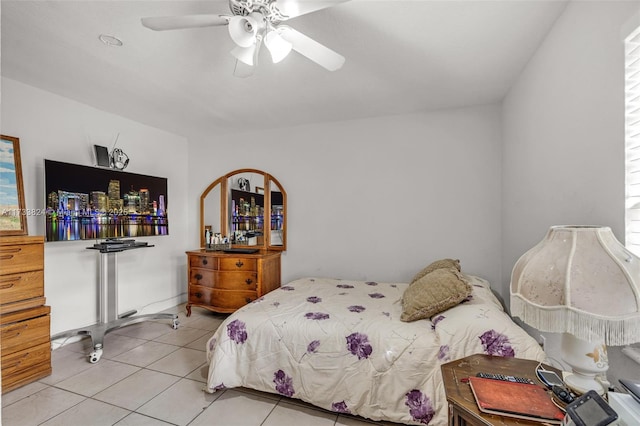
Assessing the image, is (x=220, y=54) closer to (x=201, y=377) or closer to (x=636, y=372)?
(x=201, y=377)

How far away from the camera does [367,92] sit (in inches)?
109

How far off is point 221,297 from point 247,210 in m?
1.18

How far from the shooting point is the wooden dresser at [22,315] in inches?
82.3

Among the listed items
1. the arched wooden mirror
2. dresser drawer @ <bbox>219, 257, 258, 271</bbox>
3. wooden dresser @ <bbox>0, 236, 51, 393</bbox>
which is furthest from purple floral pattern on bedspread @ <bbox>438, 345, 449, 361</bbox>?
wooden dresser @ <bbox>0, 236, 51, 393</bbox>

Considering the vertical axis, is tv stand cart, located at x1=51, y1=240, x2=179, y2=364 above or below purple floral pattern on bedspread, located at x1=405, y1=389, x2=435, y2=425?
above

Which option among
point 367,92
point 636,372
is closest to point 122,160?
point 367,92

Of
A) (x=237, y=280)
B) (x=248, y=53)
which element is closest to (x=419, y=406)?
(x=248, y=53)

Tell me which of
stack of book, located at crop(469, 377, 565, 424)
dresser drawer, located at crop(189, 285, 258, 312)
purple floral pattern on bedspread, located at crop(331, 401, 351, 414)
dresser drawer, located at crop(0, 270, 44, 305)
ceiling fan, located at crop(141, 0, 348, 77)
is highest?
ceiling fan, located at crop(141, 0, 348, 77)

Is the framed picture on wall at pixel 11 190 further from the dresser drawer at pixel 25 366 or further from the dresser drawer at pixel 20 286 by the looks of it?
the dresser drawer at pixel 25 366

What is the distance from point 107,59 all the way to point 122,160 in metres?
1.35

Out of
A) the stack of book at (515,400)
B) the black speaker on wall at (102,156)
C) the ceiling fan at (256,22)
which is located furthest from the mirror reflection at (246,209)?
the stack of book at (515,400)

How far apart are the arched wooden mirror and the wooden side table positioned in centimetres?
278

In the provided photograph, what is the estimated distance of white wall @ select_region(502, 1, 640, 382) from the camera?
4.02 feet

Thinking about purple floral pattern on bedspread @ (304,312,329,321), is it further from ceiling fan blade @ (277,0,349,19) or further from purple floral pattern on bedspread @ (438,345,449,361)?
ceiling fan blade @ (277,0,349,19)
